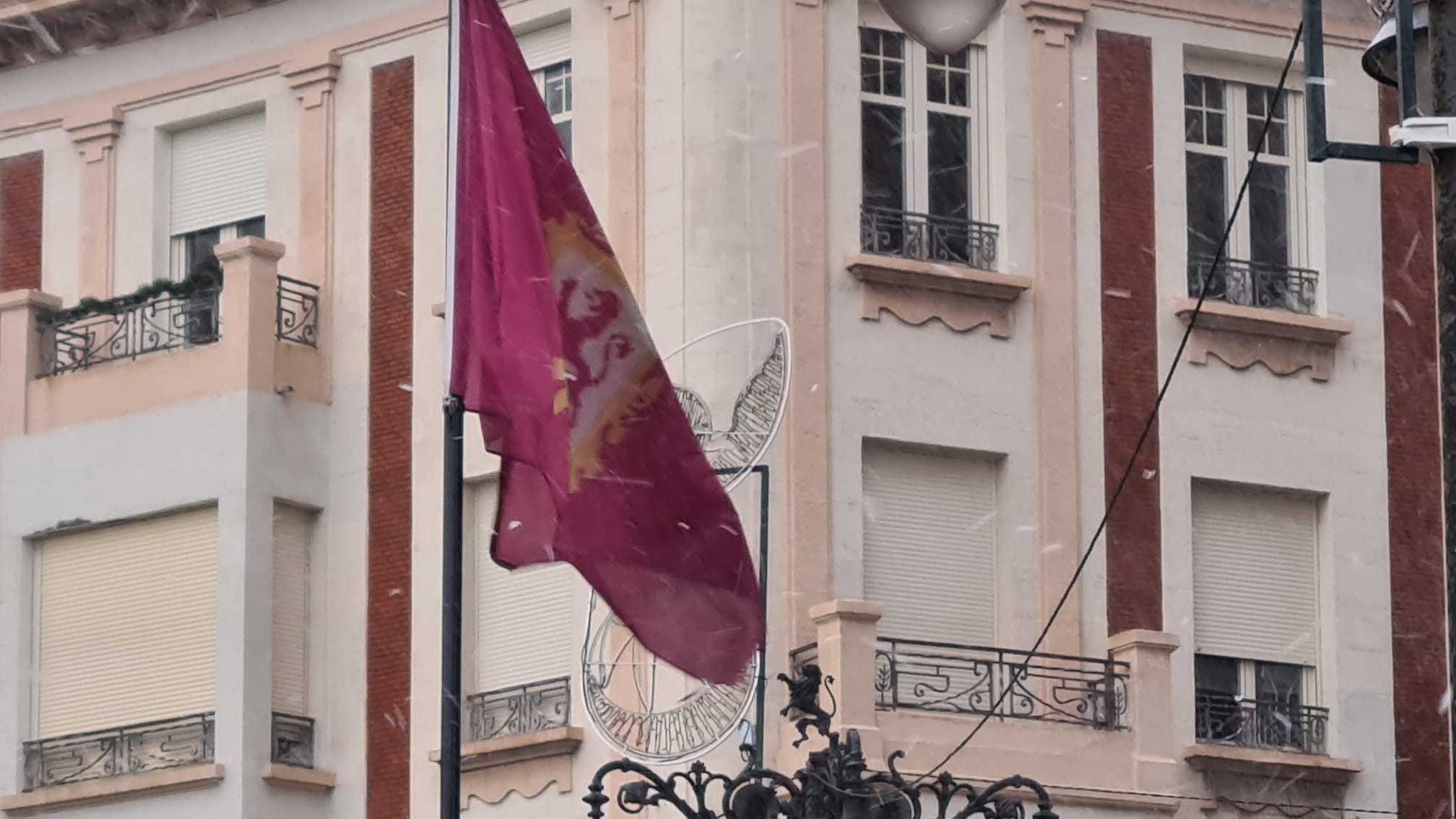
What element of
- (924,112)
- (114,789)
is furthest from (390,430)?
(924,112)

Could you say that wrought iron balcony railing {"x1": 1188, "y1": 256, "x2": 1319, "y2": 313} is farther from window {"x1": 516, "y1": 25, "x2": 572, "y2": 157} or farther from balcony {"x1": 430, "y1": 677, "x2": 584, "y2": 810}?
balcony {"x1": 430, "y1": 677, "x2": 584, "y2": 810}

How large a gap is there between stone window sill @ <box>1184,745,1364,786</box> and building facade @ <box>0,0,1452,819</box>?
4cm

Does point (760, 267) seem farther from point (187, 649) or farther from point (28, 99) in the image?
point (28, 99)

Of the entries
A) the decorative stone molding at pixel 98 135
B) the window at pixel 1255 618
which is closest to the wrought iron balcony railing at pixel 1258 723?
the window at pixel 1255 618

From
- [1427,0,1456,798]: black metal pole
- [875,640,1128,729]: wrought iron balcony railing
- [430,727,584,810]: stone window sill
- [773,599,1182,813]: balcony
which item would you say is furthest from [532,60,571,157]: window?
[1427,0,1456,798]: black metal pole

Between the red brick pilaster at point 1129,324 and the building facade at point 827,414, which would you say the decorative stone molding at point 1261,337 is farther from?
the red brick pilaster at point 1129,324

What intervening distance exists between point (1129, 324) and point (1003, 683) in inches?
145

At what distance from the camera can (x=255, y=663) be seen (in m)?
27.1

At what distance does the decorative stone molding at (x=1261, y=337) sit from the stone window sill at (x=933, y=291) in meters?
1.71

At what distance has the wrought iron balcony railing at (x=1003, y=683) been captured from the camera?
2506cm

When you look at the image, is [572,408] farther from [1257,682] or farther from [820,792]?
[1257,682]

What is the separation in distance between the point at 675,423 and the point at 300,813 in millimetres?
14126

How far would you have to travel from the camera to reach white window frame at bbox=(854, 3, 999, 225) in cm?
2692

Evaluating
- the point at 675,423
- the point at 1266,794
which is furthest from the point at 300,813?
the point at 675,423
